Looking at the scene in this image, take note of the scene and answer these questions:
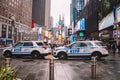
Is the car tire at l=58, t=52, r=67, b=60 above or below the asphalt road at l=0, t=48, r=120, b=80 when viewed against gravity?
above

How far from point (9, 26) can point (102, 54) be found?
3545 inches

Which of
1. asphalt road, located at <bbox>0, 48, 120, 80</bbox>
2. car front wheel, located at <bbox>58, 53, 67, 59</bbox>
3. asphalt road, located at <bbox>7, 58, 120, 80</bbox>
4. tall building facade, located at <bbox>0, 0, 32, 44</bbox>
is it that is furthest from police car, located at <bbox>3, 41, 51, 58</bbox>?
tall building facade, located at <bbox>0, 0, 32, 44</bbox>

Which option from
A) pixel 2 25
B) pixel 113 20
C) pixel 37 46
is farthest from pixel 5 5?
pixel 37 46

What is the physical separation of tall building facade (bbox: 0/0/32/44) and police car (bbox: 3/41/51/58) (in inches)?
2870

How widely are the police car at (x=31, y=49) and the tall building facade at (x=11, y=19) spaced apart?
72.9 metres

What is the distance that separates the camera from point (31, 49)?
2241cm

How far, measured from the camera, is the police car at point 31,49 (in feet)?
72.7

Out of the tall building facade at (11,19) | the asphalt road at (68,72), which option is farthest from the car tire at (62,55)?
the tall building facade at (11,19)

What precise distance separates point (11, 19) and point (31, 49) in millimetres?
87049

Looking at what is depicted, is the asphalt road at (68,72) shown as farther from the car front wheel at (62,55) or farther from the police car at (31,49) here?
the police car at (31,49)

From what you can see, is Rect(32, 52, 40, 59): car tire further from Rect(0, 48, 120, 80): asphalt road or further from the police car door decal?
Rect(0, 48, 120, 80): asphalt road

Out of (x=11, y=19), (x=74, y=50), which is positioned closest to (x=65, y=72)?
(x=74, y=50)

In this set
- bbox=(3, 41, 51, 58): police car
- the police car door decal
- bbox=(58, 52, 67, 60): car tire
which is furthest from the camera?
bbox=(3, 41, 51, 58): police car

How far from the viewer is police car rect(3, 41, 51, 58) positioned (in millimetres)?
22156
